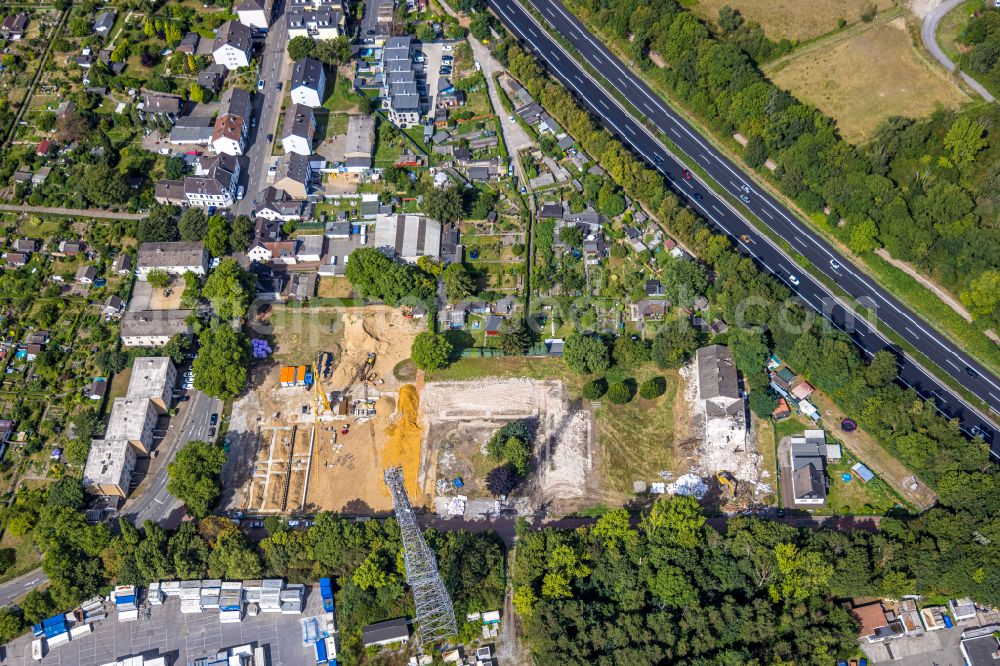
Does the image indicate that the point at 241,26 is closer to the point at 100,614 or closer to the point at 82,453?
the point at 82,453

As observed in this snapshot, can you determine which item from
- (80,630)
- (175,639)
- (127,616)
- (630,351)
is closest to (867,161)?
(630,351)

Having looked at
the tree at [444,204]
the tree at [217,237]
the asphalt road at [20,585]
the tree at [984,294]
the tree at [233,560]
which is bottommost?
the asphalt road at [20,585]

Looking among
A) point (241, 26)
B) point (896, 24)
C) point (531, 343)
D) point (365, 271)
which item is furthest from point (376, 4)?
point (896, 24)

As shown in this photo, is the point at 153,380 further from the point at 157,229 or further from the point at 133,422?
the point at 157,229

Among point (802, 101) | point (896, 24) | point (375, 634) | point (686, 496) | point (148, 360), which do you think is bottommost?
point (375, 634)

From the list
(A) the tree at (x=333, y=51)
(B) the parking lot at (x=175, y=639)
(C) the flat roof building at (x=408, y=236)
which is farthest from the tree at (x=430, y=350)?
(A) the tree at (x=333, y=51)

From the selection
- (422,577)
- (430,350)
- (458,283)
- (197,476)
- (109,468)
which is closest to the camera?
(422,577)

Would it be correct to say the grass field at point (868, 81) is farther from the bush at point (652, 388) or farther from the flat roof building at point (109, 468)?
the flat roof building at point (109, 468)
